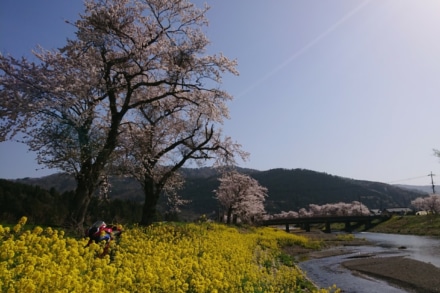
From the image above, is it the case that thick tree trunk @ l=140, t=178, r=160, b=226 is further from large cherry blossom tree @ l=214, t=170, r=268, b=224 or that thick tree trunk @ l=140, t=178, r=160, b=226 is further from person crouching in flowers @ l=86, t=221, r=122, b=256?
large cherry blossom tree @ l=214, t=170, r=268, b=224

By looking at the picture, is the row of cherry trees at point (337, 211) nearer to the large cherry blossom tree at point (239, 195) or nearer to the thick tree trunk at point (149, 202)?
the large cherry blossom tree at point (239, 195)

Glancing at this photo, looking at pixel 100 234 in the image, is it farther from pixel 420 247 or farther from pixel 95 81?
pixel 420 247

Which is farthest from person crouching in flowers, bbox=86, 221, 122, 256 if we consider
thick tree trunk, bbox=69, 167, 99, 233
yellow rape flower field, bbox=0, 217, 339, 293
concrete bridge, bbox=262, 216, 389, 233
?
concrete bridge, bbox=262, 216, 389, 233

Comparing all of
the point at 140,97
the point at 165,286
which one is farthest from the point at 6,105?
the point at 165,286

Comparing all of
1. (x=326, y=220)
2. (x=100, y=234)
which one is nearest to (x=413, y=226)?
(x=326, y=220)

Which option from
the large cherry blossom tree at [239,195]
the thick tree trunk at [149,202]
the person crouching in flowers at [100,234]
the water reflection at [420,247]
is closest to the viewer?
the person crouching in flowers at [100,234]

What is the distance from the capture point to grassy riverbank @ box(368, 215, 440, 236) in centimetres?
6374

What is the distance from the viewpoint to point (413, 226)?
73.7 metres

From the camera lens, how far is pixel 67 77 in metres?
17.2

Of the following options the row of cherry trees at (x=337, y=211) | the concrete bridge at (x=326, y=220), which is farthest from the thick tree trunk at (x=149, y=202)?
the row of cherry trees at (x=337, y=211)

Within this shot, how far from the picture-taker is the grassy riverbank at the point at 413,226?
209 feet

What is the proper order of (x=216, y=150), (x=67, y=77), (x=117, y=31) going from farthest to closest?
(x=216, y=150), (x=117, y=31), (x=67, y=77)

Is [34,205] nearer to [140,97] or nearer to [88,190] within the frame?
[140,97]

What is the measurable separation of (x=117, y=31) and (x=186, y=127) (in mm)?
10639
